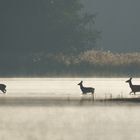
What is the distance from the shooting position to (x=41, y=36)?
3784 inches

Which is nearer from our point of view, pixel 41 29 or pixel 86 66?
pixel 86 66

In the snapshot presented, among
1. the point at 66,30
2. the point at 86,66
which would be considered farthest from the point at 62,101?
the point at 66,30

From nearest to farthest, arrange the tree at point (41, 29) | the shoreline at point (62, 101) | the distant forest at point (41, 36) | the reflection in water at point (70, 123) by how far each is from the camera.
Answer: the reflection in water at point (70, 123) → the shoreline at point (62, 101) → the distant forest at point (41, 36) → the tree at point (41, 29)

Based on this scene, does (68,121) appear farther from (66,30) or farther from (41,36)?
(66,30)

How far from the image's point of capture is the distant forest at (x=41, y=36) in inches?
3465

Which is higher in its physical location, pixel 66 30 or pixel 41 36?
pixel 66 30

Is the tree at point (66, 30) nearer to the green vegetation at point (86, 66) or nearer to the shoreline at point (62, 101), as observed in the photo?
the green vegetation at point (86, 66)

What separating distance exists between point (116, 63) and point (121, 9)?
60017 mm

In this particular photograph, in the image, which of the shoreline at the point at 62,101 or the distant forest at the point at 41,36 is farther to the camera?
the distant forest at the point at 41,36

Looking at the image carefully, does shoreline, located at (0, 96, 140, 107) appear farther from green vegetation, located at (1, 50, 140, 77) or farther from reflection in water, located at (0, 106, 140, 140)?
green vegetation, located at (1, 50, 140, 77)

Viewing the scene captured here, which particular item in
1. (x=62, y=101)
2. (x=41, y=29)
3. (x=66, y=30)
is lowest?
(x=62, y=101)

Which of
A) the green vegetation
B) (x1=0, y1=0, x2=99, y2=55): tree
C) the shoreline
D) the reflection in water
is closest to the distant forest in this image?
(x1=0, y1=0, x2=99, y2=55): tree

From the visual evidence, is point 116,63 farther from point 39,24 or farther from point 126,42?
point 126,42

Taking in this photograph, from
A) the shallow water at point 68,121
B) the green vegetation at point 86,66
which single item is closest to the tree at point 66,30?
the green vegetation at point 86,66
